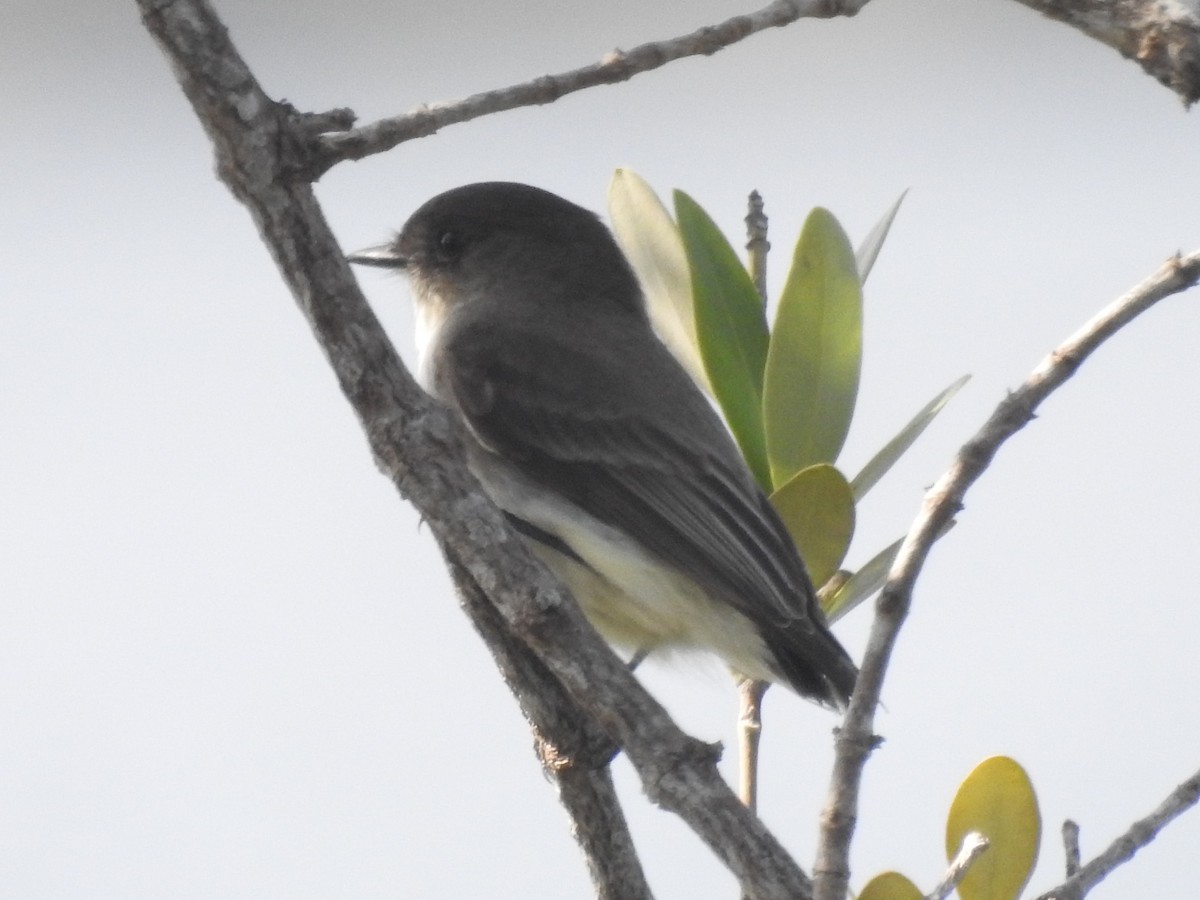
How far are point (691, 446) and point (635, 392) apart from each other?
0.68 ft

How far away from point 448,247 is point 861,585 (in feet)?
6.23

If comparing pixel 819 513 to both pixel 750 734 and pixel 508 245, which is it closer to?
pixel 750 734

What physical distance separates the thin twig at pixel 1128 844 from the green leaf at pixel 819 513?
2.54ft

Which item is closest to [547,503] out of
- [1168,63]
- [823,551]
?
[823,551]

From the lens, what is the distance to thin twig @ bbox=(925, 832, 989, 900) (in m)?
1.81

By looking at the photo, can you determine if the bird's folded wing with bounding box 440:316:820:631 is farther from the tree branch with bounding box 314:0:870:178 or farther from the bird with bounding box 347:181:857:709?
the tree branch with bounding box 314:0:870:178

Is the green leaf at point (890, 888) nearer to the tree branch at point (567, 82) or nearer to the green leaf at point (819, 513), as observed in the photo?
the green leaf at point (819, 513)

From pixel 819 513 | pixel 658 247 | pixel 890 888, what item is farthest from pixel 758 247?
pixel 890 888

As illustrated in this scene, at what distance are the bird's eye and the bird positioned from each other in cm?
11

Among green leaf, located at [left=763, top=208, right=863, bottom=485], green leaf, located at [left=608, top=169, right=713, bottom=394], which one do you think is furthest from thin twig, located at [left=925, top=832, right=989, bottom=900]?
green leaf, located at [left=608, top=169, right=713, bottom=394]

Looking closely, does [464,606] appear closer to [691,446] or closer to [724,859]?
[724,859]

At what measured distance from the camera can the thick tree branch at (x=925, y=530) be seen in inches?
71.2

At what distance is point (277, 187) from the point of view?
1.98m

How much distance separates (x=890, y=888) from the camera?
2.05 metres
